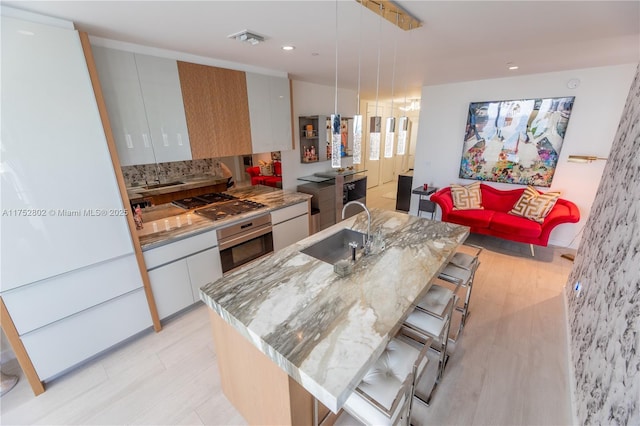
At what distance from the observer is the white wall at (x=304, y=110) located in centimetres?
389

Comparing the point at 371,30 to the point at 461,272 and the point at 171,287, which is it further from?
the point at 171,287

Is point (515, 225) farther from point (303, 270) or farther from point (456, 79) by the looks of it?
point (303, 270)

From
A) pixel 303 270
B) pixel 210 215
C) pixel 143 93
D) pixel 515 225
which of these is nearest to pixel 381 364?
pixel 303 270

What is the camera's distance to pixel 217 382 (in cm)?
193

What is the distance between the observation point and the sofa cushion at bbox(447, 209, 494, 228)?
3.73m

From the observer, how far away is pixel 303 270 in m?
1.71

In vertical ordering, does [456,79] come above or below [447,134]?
above

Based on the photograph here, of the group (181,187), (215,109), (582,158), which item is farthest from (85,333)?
(582,158)

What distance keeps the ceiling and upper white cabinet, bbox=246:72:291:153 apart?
22cm

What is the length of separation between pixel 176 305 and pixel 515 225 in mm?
4215

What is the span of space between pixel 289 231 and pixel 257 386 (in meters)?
2.17

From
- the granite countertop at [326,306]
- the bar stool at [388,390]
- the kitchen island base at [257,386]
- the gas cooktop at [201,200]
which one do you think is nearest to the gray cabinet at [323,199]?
the gas cooktop at [201,200]

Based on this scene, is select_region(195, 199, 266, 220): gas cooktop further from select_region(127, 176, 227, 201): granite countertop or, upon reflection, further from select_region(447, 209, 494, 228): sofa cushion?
select_region(447, 209, 494, 228): sofa cushion

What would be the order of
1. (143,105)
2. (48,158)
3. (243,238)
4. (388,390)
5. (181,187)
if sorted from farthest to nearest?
(181,187) → (243,238) → (143,105) → (48,158) → (388,390)
